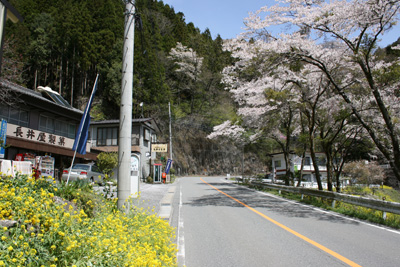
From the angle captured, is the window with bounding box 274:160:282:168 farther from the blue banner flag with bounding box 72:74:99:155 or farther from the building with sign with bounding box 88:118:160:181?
the blue banner flag with bounding box 72:74:99:155

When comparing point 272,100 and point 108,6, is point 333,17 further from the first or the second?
point 108,6

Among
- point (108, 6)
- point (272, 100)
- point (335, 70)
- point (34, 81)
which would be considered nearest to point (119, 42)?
point (108, 6)

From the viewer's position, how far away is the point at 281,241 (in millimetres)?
6719

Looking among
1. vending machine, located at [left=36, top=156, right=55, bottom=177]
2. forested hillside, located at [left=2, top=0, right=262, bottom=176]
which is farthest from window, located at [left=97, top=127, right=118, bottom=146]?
vending machine, located at [left=36, top=156, right=55, bottom=177]

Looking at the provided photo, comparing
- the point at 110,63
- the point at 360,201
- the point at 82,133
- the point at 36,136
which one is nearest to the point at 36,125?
the point at 36,136

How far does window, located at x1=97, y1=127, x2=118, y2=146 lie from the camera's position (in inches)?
1407

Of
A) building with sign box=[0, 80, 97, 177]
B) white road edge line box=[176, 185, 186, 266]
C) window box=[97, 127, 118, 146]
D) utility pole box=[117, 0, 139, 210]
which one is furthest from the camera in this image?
window box=[97, 127, 118, 146]

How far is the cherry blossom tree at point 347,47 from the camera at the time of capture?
1075cm

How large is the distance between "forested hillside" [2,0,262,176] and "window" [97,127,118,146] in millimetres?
4886

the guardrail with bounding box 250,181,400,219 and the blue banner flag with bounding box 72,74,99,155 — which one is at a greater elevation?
the blue banner flag with bounding box 72,74,99,155

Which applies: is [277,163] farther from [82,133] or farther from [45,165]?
[82,133]

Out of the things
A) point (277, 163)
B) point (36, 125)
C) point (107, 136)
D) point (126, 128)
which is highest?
point (107, 136)

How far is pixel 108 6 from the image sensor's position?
41.9m

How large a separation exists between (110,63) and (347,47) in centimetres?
3490
